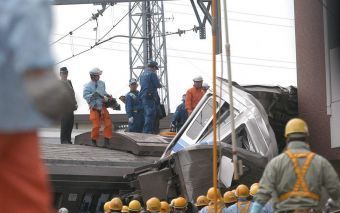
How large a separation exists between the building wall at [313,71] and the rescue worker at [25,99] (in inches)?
557

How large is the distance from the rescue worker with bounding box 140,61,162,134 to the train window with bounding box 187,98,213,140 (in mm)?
4079

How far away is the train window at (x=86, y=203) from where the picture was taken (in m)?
19.6

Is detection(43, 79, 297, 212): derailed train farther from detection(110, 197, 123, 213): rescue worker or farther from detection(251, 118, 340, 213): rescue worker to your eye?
detection(251, 118, 340, 213): rescue worker

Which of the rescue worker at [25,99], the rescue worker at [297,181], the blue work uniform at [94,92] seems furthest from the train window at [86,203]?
Result: the rescue worker at [25,99]

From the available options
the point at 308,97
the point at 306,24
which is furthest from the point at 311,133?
the point at 306,24

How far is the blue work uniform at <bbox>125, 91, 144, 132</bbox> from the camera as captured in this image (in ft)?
77.2

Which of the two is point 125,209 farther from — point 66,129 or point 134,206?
point 66,129

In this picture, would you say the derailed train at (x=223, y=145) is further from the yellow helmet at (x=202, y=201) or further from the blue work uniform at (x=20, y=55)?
the blue work uniform at (x=20, y=55)

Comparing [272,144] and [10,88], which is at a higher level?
[10,88]

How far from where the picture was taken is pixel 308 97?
1844 centimetres

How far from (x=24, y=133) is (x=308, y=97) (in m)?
15.2

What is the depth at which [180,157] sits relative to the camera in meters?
16.6

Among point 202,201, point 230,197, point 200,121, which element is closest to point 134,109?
point 200,121

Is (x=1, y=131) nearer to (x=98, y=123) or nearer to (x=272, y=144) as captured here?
(x=272, y=144)
